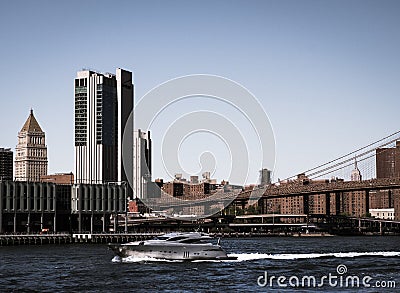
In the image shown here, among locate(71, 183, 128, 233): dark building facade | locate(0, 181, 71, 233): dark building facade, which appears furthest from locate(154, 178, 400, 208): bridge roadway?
locate(0, 181, 71, 233): dark building facade

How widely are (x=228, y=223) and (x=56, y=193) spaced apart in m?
81.0

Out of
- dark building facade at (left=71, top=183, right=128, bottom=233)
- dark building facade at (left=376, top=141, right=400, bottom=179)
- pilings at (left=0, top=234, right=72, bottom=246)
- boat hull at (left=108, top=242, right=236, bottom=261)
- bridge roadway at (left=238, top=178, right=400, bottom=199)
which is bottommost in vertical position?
pilings at (left=0, top=234, right=72, bottom=246)

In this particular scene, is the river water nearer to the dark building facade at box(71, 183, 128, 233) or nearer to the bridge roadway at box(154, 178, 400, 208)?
the dark building facade at box(71, 183, 128, 233)

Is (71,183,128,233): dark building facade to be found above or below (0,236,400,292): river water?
above

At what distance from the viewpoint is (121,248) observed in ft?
205

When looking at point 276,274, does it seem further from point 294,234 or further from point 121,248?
point 294,234

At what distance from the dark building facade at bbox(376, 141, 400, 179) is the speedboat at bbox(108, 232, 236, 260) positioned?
83.1 metres

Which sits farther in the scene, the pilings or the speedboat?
the pilings

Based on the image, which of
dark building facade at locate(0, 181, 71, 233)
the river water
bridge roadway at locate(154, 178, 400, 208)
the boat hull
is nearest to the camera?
the river water

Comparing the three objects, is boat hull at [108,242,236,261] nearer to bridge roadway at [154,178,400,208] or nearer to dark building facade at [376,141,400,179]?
bridge roadway at [154,178,400,208]

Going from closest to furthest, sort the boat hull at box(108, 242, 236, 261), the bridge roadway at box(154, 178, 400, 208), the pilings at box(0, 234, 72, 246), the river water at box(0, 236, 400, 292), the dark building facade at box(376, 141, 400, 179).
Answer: the river water at box(0, 236, 400, 292)
the boat hull at box(108, 242, 236, 261)
the pilings at box(0, 234, 72, 246)
the bridge roadway at box(154, 178, 400, 208)
the dark building facade at box(376, 141, 400, 179)

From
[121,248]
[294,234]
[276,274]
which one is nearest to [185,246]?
[121,248]

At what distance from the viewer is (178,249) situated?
61.5 m

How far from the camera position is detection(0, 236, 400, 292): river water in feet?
149
